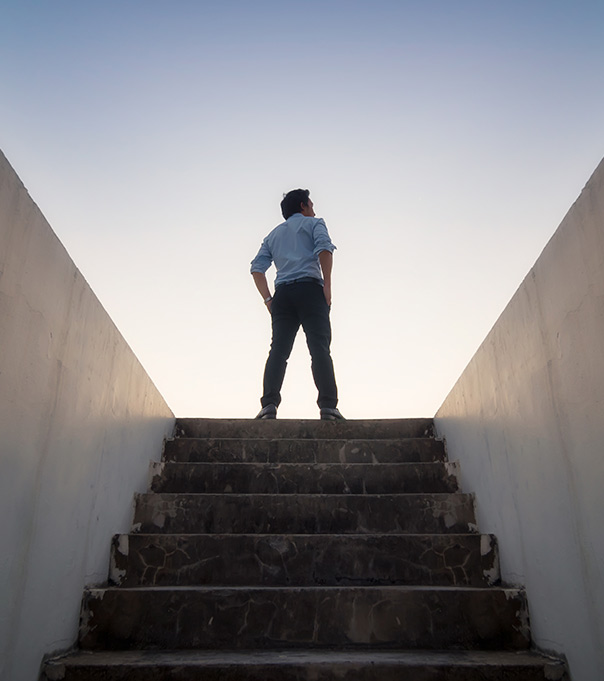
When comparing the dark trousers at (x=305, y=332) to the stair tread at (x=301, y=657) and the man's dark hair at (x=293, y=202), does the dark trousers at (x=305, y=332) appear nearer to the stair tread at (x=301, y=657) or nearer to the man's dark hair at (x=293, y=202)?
the man's dark hair at (x=293, y=202)

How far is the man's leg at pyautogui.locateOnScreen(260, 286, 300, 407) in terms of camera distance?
3.14 m

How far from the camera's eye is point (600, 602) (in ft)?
3.71

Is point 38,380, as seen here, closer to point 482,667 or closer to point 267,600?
point 267,600

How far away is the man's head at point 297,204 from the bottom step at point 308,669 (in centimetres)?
289

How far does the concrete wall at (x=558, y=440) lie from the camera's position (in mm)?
1185

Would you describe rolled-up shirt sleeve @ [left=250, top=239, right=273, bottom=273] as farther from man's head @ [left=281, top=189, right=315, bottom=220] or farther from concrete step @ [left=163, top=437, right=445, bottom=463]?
concrete step @ [left=163, top=437, right=445, bottom=463]

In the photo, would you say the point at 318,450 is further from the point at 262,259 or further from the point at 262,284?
the point at 262,259

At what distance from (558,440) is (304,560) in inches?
38.2

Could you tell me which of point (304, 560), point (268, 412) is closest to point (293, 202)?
point (268, 412)

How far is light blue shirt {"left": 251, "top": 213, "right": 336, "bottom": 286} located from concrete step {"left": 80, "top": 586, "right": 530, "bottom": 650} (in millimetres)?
2086

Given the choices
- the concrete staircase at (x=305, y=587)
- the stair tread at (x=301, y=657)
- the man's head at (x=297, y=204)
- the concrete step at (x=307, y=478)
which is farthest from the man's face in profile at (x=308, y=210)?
the stair tread at (x=301, y=657)

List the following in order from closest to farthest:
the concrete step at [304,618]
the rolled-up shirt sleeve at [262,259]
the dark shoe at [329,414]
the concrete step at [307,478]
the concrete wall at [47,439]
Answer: the concrete wall at [47,439] → the concrete step at [304,618] → the concrete step at [307,478] → the dark shoe at [329,414] → the rolled-up shirt sleeve at [262,259]

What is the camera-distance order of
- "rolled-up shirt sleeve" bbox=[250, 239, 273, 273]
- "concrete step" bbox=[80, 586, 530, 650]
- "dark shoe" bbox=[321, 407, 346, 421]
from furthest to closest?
1. "rolled-up shirt sleeve" bbox=[250, 239, 273, 273]
2. "dark shoe" bbox=[321, 407, 346, 421]
3. "concrete step" bbox=[80, 586, 530, 650]

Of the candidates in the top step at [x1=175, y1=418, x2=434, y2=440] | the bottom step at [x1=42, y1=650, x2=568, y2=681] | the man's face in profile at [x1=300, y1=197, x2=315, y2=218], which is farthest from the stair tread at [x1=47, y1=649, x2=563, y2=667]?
the man's face in profile at [x1=300, y1=197, x2=315, y2=218]
